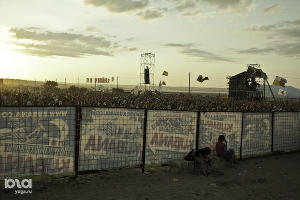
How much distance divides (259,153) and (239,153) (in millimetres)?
1131

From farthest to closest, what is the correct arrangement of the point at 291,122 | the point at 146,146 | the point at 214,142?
the point at 291,122 → the point at 214,142 → the point at 146,146

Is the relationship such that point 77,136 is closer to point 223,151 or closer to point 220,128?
point 223,151

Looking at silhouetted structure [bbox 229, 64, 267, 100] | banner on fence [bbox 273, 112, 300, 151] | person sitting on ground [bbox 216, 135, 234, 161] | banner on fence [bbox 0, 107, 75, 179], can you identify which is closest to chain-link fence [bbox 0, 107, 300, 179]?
banner on fence [bbox 0, 107, 75, 179]

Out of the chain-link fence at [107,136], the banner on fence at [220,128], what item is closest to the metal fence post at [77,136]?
the chain-link fence at [107,136]

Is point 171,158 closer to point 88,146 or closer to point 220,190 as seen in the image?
point 220,190

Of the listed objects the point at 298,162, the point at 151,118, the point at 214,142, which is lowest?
the point at 298,162

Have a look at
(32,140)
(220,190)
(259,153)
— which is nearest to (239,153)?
(259,153)

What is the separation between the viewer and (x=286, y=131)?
11070 mm

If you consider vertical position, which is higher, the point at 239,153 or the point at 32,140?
the point at 32,140

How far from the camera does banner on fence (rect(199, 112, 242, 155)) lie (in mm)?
8867

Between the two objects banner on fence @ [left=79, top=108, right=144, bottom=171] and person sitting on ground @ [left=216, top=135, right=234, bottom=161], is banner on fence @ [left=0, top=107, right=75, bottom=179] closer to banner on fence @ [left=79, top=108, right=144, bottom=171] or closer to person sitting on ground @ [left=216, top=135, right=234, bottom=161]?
banner on fence @ [left=79, top=108, right=144, bottom=171]

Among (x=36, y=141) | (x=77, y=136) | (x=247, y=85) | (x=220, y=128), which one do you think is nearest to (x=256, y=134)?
(x=220, y=128)

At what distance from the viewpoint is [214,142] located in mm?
9141

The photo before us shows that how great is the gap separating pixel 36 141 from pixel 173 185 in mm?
3509
